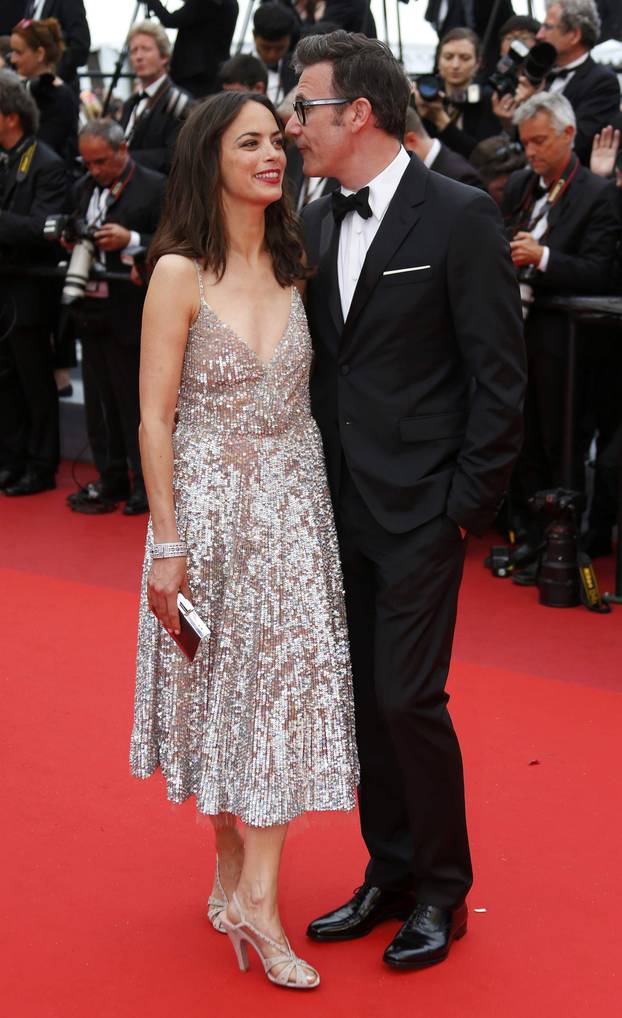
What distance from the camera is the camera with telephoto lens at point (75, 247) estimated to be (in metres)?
6.39

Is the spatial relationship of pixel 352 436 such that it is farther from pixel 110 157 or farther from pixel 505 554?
pixel 110 157

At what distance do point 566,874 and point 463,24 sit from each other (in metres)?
6.24

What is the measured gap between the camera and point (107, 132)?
20.6 feet

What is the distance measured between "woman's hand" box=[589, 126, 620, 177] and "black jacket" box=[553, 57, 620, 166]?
0.76ft

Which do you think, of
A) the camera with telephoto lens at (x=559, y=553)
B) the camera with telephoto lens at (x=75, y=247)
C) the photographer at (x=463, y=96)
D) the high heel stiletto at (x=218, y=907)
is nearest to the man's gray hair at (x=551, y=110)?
the photographer at (x=463, y=96)

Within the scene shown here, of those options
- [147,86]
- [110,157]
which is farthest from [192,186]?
[147,86]

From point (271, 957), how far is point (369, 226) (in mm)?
1461

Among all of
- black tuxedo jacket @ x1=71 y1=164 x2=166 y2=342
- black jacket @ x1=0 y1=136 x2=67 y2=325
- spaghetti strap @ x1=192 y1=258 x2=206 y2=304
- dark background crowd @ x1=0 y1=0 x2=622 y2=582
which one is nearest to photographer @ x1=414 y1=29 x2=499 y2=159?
dark background crowd @ x1=0 y1=0 x2=622 y2=582

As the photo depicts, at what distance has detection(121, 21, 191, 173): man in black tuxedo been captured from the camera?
7133mm

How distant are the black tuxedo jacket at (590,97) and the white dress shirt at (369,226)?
147 inches

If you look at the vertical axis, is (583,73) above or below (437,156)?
above

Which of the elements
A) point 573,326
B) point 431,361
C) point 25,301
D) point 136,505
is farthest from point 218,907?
point 25,301

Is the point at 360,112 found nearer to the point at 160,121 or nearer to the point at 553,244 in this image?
the point at 553,244

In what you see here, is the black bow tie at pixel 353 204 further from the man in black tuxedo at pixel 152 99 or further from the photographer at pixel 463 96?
the man in black tuxedo at pixel 152 99
